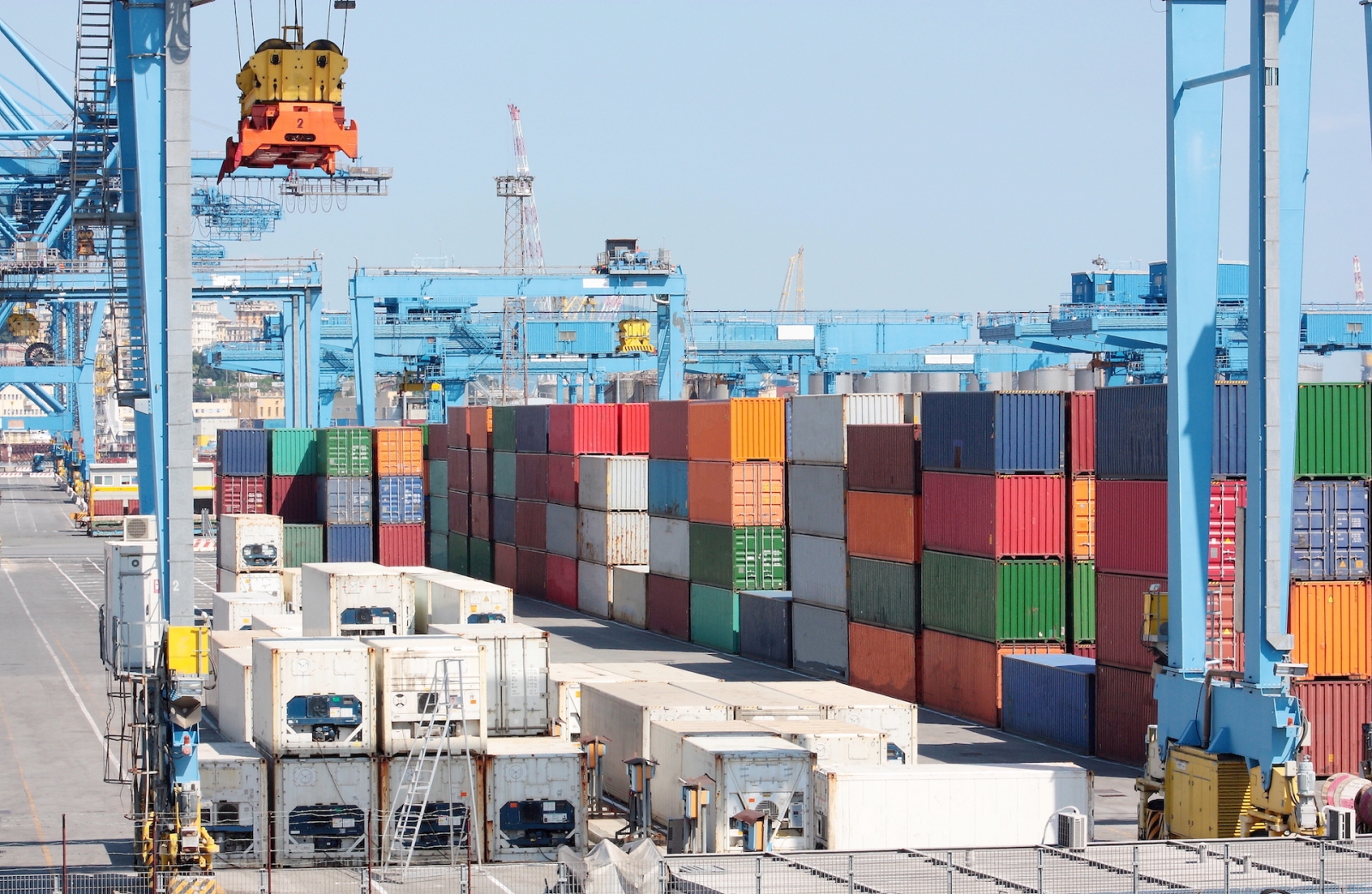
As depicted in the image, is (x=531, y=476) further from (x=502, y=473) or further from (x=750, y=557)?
(x=750, y=557)

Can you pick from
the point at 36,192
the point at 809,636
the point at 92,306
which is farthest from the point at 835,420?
the point at 92,306

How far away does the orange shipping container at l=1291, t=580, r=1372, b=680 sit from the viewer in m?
29.9

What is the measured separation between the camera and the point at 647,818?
26.0m

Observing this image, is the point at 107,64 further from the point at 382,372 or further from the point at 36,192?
the point at 382,372

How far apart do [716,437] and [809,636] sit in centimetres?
786

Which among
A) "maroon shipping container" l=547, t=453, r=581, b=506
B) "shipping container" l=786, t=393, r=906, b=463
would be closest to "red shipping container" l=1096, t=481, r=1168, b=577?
"shipping container" l=786, t=393, r=906, b=463

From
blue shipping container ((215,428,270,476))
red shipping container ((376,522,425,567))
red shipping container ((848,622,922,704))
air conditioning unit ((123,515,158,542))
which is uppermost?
blue shipping container ((215,428,270,476))

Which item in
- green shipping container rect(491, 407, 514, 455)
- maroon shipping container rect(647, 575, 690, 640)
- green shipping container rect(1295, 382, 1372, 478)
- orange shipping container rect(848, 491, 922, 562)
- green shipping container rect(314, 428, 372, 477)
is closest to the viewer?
green shipping container rect(1295, 382, 1372, 478)

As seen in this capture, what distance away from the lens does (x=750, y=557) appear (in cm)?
4988

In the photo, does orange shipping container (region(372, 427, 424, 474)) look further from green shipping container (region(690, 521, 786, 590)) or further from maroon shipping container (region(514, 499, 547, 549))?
green shipping container (region(690, 521, 786, 590))

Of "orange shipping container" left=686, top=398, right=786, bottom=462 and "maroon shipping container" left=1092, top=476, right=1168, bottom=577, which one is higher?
"orange shipping container" left=686, top=398, right=786, bottom=462

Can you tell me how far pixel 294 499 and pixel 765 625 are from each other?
22793 millimetres

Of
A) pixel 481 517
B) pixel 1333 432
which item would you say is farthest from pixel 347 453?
pixel 1333 432

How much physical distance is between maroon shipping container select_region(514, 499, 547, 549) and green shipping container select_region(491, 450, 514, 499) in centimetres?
111
